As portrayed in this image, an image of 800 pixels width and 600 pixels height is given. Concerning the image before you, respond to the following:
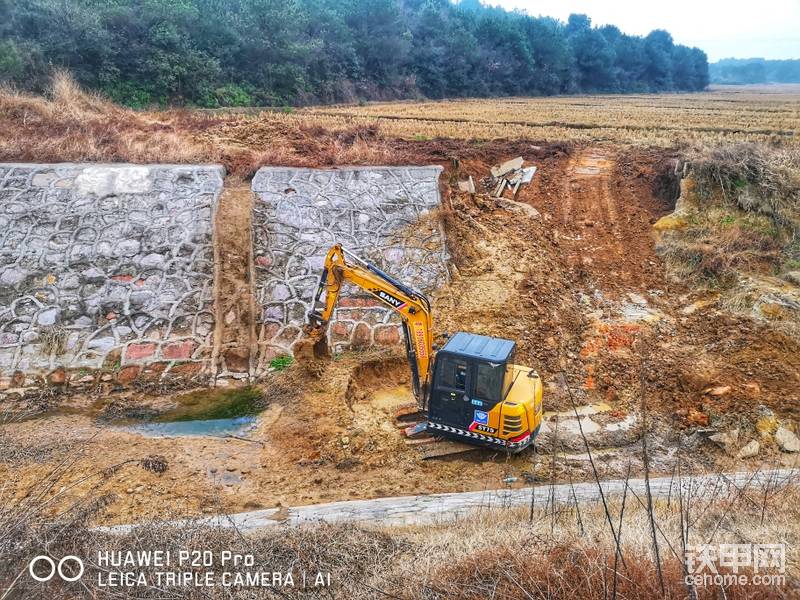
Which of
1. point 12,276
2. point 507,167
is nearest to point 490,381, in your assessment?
point 507,167

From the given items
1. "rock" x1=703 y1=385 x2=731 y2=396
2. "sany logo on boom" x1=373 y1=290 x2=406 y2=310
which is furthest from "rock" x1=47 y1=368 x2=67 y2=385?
"rock" x1=703 y1=385 x2=731 y2=396

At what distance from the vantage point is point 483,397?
9.69 meters

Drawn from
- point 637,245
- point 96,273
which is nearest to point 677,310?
point 637,245

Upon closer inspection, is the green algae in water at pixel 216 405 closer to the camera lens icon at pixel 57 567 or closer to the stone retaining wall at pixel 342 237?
the stone retaining wall at pixel 342 237

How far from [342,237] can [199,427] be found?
19.9 ft

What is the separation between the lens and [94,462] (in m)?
10.2

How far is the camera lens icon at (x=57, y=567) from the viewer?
227 inches

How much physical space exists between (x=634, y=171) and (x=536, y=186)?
3.27 m

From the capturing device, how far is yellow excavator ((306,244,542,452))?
31.6 ft

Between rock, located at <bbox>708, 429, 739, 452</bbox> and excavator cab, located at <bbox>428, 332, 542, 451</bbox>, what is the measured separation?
3275 mm

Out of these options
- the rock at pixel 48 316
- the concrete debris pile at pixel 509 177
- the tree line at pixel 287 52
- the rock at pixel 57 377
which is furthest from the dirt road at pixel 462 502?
the tree line at pixel 287 52

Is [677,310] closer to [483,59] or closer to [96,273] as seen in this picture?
[96,273]

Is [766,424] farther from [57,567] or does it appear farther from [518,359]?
[57,567]

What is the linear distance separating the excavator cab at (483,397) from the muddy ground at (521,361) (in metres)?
0.69
